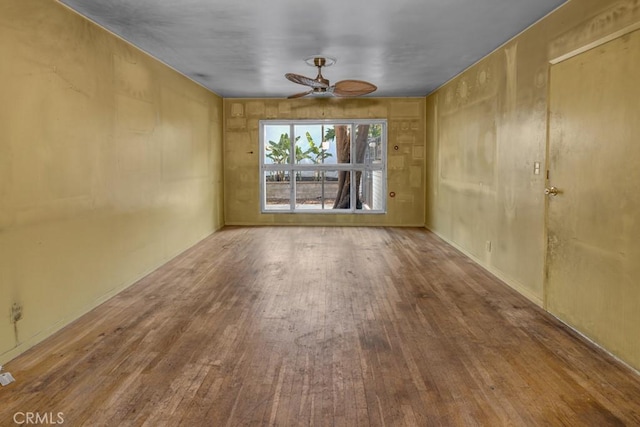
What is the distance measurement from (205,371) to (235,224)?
20.3 ft

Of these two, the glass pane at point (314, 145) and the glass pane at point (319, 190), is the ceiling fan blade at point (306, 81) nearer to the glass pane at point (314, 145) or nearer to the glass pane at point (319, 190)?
the glass pane at point (314, 145)

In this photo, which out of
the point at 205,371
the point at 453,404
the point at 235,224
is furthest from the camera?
the point at 235,224

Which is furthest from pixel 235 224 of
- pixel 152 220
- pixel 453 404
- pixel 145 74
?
pixel 453 404

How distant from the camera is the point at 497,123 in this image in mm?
4793

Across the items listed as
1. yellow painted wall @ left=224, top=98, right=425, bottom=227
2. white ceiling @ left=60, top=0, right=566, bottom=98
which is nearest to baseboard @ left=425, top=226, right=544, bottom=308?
white ceiling @ left=60, top=0, right=566, bottom=98

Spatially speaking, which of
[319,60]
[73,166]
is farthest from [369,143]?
[73,166]

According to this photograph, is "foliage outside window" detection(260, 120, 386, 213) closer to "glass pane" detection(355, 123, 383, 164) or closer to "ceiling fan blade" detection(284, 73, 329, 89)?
"glass pane" detection(355, 123, 383, 164)

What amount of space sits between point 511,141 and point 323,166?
4676 millimetres

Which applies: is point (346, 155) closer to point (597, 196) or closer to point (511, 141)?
point (511, 141)

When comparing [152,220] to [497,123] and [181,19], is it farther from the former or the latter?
[497,123]

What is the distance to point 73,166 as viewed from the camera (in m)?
3.48

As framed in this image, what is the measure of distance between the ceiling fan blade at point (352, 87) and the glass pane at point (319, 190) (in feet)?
10.7

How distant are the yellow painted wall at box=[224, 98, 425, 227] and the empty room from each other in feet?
6.80

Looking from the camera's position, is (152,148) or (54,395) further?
(152,148)
